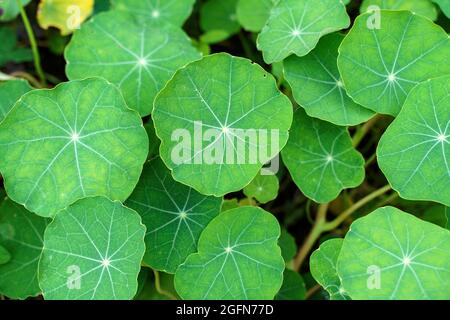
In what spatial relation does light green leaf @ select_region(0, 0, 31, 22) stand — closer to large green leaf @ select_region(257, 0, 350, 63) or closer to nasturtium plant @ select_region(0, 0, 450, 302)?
nasturtium plant @ select_region(0, 0, 450, 302)

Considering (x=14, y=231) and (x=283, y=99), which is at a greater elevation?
(x=283, y=99)

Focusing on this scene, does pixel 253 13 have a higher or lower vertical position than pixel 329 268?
higher

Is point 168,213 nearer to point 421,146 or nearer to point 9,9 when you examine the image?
point 421,146

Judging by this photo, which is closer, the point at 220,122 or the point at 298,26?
the point at 220,122

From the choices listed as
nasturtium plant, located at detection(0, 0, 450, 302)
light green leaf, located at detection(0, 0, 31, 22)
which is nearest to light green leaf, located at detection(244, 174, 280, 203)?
nasturtium plant, located at detection(0, 0, 450, 302)

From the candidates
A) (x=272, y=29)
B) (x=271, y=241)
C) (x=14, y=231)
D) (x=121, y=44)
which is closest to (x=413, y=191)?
(x=271, y=241)

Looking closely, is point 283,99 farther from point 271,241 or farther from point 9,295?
point 9,295

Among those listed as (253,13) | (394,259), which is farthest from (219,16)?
(394,259)

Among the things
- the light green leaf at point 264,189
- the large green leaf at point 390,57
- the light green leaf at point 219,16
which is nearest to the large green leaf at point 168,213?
the light green leaf at point 264,189
